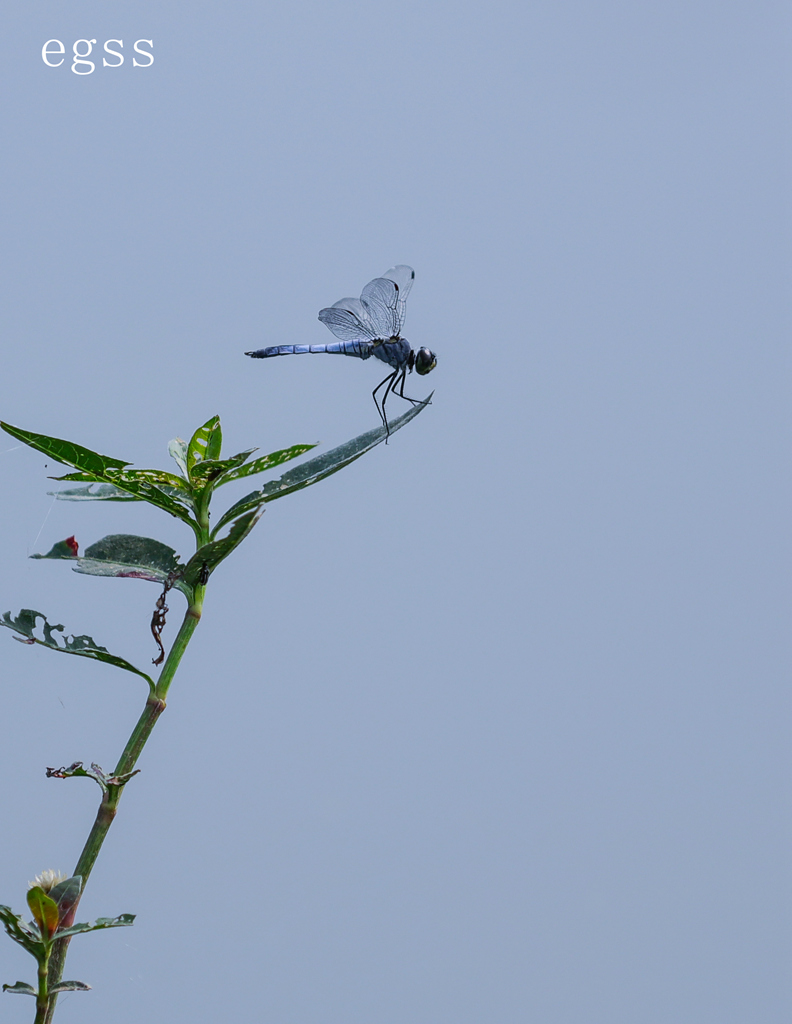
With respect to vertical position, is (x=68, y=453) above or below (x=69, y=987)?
above

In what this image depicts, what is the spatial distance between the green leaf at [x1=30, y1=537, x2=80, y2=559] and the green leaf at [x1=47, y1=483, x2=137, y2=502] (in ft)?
0.08

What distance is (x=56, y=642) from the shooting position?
0.43 m

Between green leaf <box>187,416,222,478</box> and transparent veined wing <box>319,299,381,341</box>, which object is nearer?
green leaf <box>187,416,222,478</box>

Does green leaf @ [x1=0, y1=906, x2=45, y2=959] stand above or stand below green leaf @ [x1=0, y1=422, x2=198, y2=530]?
below

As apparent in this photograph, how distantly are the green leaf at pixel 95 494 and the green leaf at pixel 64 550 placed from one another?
23 millimetres

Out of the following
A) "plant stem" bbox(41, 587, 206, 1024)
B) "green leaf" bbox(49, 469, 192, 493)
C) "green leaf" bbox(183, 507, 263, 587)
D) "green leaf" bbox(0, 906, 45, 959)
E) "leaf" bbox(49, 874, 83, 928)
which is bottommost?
"green leaf" bbox(0, 906, 45, 959)

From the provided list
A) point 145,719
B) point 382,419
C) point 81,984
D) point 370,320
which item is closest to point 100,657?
point 145,719

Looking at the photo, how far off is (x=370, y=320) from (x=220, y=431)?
0.47 meters

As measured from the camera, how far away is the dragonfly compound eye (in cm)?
83

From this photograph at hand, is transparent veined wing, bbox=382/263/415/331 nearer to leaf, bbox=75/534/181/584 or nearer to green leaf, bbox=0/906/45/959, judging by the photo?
leaf, bbox=75/534/181/584

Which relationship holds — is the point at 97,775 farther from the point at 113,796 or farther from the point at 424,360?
the point at 424,360

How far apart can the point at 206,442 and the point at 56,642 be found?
0.12 metres

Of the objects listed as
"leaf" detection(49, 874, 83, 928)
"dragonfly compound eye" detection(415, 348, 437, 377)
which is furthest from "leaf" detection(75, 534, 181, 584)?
"dragonfly compound eye" detection(415, 348, 437, 377)

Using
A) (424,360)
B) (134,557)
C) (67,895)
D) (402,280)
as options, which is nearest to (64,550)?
(134,557)
